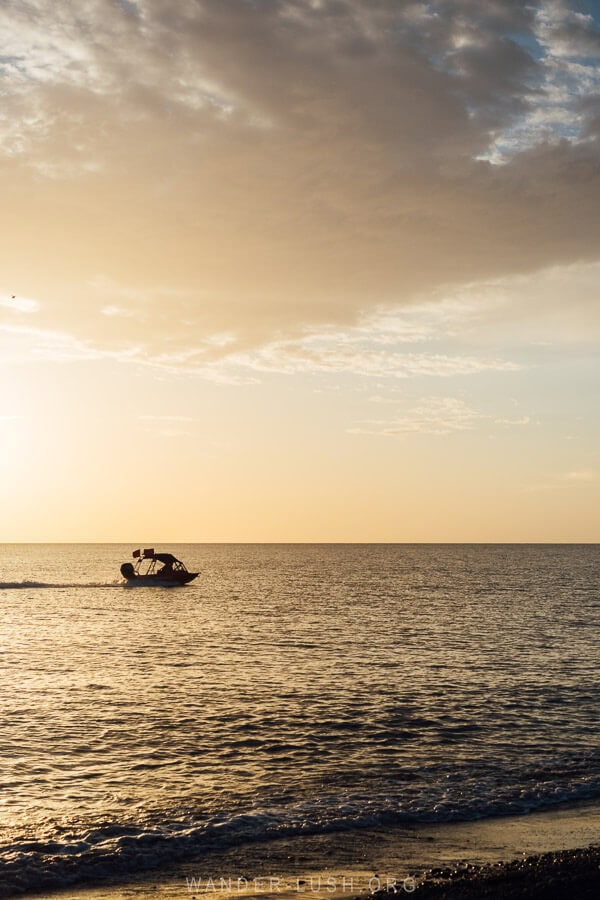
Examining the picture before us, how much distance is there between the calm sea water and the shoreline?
845 millimetres

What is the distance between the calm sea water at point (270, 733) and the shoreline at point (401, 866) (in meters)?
0.85

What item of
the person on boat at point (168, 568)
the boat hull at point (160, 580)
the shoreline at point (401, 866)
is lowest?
the boat hull at point (160, 580)

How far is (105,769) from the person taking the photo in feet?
75.7

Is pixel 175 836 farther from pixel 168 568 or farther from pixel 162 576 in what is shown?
pixel 162 576

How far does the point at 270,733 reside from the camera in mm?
27109

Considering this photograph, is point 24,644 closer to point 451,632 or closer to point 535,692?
point 451,632

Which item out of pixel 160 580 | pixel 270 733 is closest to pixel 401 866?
pixel 270 733

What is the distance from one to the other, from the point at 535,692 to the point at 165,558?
84.2 metres

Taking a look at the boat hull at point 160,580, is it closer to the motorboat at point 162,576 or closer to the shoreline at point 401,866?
the motorboat at point 162,576

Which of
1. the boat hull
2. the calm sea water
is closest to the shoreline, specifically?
the calm sea water

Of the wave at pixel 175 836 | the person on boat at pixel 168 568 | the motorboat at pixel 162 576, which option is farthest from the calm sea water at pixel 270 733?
the person on boat at pixel 168 568

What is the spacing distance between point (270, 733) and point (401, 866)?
12.0 meters

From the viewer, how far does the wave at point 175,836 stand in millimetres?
15555

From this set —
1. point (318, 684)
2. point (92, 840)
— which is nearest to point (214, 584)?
point (318, 684)
